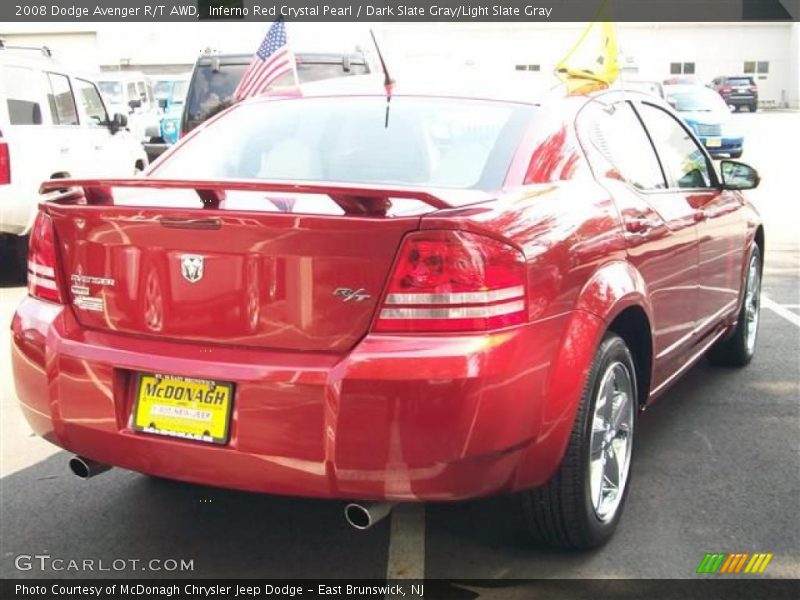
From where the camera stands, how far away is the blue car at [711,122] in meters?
22.3

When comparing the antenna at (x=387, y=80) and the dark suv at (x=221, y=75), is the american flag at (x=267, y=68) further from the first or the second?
the dark suv at (x=221, y=75)

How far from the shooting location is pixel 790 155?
75.8 ft

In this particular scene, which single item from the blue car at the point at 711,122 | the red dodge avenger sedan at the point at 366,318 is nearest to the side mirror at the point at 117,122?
the red dodge avenger sedan at the point at 366,318

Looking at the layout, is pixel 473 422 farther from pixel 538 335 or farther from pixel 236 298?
pixel 236 298

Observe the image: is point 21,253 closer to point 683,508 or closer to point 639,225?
point 639,225

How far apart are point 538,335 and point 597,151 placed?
117cm

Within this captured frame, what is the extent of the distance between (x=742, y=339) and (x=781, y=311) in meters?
1.96

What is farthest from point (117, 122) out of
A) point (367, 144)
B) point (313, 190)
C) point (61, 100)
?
point (313, 190)

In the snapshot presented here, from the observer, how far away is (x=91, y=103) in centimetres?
1094

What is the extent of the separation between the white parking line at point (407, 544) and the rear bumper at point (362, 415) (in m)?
0.30

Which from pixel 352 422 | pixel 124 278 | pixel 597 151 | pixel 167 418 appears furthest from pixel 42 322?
pixel 597 151
